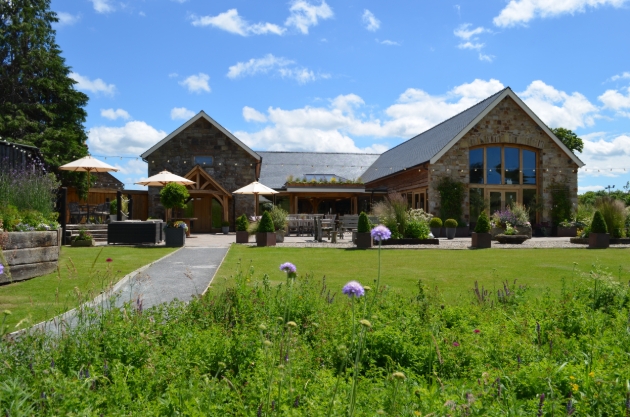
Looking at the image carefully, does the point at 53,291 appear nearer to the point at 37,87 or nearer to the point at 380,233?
the point at 380,233

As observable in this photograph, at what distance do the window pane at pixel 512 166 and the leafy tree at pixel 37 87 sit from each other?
24.0m

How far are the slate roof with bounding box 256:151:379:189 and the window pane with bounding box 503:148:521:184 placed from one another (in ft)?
38.3

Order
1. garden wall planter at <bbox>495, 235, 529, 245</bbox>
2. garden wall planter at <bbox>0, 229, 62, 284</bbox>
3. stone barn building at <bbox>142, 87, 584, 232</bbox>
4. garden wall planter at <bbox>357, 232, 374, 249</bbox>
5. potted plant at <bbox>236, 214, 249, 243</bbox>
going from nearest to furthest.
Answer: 1. garden wall planter at <bbox>0, 229, 62, 284</bbox>
2. garden wall planter at <bbox>357, 232, 374, 249</bbox>
3. potted plant at <bbox>236, 214, 249, 243</bbox>
4. garden wall planter at <bbox>495, 235, 529, 245</bbox>
5. stone barn building at <bbox>142, 87, 584, 232</bbox>

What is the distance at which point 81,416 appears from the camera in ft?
6.72

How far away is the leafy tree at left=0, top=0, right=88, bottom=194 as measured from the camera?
96.9 feet

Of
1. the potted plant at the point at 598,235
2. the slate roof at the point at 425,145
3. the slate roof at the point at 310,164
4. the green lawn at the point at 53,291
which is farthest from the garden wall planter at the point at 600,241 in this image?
the slate roof at the point at 310,164

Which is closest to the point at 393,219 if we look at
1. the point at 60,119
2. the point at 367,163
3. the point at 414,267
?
the point at 414,267

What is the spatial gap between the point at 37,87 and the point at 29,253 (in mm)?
27163

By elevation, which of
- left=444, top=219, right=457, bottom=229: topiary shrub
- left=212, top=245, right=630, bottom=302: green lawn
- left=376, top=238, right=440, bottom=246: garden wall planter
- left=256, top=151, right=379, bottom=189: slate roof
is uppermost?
left=256, top=151, right=379, bottom=189: slate roof

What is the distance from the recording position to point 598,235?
1577 centimetres

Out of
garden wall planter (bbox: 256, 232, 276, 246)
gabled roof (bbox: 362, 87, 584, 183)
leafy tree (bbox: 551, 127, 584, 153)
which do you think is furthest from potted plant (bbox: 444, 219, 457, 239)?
leafy tree (bbox: 551, 127, 584, 153)

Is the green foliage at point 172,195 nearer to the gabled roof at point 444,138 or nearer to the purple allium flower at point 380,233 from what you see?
the gabled roof at point 444,138

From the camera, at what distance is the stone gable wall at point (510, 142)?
79.0ft

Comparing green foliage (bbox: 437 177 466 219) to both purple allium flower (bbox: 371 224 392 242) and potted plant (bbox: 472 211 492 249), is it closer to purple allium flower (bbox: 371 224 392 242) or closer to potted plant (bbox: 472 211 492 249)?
potted plant (bbox: 472 211 492 249)
